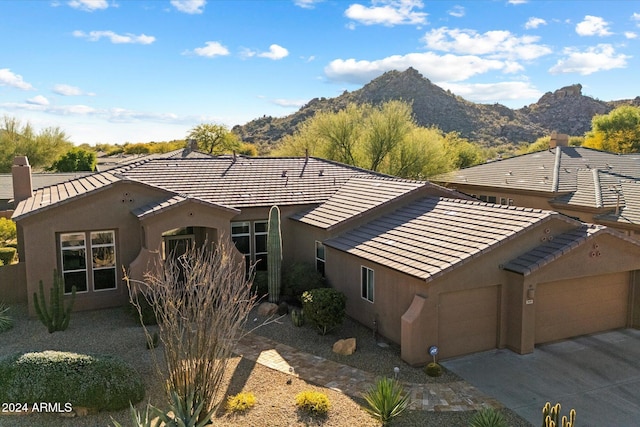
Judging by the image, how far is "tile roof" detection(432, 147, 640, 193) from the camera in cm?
2797

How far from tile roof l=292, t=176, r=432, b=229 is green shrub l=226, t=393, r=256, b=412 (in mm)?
8598

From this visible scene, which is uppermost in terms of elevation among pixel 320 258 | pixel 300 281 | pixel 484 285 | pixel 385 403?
pixel 484 285

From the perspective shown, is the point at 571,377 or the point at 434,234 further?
the point at 434,234

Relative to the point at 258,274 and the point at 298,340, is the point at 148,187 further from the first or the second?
the point at 298,340

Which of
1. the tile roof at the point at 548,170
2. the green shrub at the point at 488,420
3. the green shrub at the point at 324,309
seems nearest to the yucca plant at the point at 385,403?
the green shrub at the point at 488,420

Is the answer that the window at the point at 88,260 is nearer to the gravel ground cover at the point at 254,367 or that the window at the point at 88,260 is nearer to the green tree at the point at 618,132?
the gravel ground cover at the point at 254,367

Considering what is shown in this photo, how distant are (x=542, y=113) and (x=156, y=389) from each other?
109 meters

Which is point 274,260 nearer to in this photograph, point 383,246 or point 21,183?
point 383,246

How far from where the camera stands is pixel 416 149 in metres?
42.4

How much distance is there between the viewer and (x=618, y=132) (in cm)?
5431

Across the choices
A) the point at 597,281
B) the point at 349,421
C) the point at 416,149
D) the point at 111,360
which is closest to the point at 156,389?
the point at 111,360

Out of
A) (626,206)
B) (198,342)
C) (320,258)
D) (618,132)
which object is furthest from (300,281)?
(618,132)

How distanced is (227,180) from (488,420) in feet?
54.5

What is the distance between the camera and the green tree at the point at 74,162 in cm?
5456
